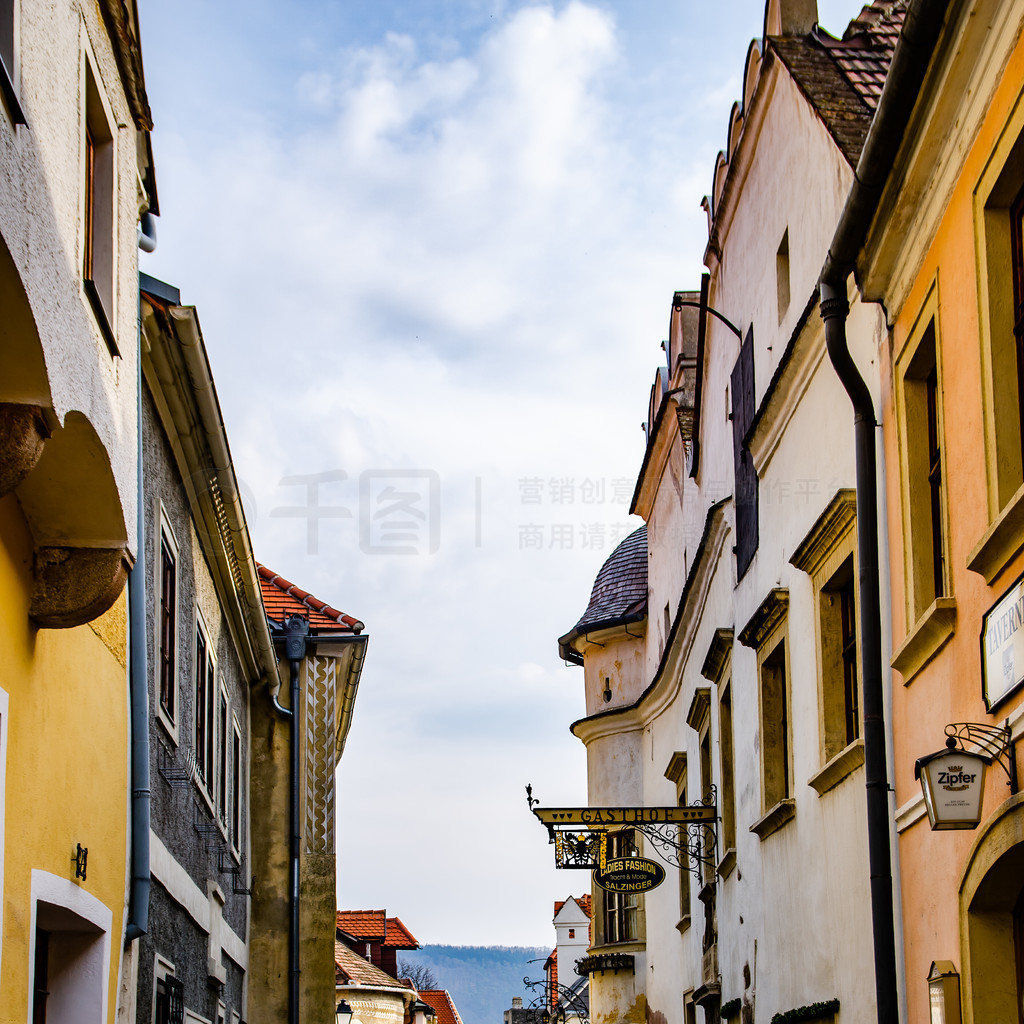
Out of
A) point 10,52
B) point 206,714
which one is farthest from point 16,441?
point 206,714

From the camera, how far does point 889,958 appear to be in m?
8.98

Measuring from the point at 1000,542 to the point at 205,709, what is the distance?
927 cm

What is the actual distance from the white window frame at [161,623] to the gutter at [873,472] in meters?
4.90

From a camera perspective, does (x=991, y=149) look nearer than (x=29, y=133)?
No

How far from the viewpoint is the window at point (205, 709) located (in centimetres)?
1410

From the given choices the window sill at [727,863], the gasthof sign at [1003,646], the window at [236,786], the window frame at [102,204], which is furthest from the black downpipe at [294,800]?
the gasthof sign at [1003,646]

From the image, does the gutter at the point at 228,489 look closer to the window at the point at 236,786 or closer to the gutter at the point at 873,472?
the window at the point at 236,786

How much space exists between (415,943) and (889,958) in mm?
46316

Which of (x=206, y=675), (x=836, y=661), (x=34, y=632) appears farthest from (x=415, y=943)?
(x=34, y=632)

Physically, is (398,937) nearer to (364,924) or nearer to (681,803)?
(364,924)

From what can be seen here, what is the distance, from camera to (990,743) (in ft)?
23.5

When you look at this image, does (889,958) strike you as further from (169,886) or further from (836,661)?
(169,886)

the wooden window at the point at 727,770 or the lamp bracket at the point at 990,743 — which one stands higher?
the wooden window at the point at 727,770

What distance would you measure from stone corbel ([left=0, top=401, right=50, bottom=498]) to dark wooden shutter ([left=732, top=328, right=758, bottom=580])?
28.5ft
